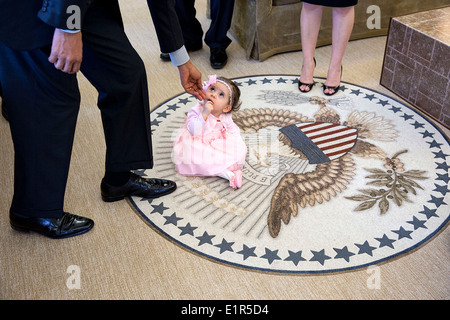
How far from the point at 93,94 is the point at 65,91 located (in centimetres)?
112

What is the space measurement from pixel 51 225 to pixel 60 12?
751 millimetres

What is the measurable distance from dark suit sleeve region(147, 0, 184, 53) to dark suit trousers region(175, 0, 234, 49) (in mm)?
1176

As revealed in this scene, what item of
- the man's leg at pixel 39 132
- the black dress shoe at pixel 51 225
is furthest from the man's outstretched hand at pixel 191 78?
the black dress shoe at pixel 51 225

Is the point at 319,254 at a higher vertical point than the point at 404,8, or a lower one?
lower

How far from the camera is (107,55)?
1.47 metres

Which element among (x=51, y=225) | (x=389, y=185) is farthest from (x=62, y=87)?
(x=389, y=185)

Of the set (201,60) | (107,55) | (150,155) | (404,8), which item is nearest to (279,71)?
(201,60)

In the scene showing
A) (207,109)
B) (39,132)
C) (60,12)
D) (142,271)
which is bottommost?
(142,271)

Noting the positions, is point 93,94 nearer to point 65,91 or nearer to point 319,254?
point 65,91

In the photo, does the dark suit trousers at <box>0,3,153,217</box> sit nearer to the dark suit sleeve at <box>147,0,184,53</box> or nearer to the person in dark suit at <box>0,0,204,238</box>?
the person in dark suit at <box>0,0,204,238</box>

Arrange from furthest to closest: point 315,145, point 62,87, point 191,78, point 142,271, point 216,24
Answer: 1. point 216,24
2. point 315,145
3. point 191,78
4. point 142,271
5. point 62,87

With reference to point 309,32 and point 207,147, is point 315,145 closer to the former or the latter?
point 207,147

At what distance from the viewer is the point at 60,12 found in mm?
1202

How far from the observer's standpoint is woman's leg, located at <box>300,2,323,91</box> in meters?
2.39
